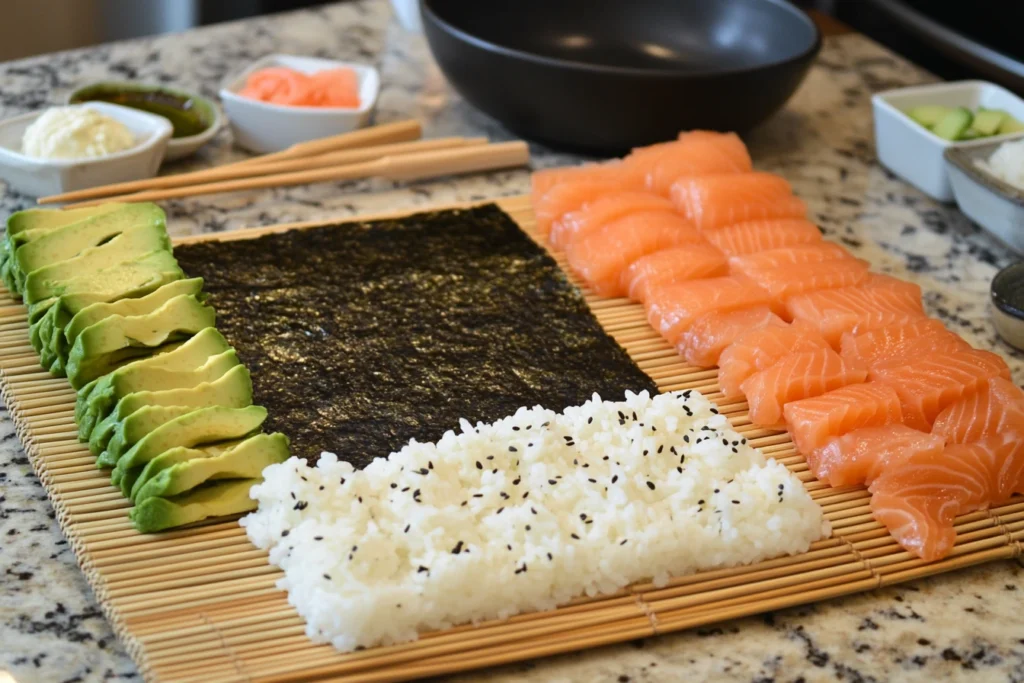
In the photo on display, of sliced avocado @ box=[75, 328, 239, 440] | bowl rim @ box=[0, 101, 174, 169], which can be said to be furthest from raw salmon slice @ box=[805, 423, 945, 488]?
bowl rim @ box=[0, 101, 174, 169]

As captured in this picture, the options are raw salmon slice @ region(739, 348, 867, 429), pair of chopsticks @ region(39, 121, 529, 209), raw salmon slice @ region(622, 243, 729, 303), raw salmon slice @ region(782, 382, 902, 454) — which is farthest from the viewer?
pair of chopsticks @ region(39, 121, 529, 209)

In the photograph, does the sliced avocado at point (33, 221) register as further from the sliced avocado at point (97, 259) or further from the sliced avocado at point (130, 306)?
the sliced avocado at point (130, 306)

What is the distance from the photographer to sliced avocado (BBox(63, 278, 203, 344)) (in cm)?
229

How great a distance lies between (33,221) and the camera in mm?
2609

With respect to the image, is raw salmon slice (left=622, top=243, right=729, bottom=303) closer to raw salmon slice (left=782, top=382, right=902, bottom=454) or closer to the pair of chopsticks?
raw salmon slice (left=782, top=382, right=902, bottom=454)

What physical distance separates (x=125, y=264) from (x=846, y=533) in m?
1.56

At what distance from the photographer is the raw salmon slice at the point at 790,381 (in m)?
2.34

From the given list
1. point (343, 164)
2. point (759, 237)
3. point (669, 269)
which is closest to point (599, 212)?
point (669, 269)

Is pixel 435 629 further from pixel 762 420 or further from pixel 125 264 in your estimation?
pixel 125 264

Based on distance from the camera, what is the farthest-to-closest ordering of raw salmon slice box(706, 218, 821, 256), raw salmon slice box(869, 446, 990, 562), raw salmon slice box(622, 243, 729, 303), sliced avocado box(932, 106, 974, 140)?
sliced avocado box(932, 106, 974, 140)
raw salmon slice box(706, 218, 821, 256)
raw salmon slice box(622, 243, 729, 303)
raw salmon slice box(869, 446, 990, 562)

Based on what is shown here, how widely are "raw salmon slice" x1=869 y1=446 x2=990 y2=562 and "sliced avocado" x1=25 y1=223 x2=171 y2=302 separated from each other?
1.59m

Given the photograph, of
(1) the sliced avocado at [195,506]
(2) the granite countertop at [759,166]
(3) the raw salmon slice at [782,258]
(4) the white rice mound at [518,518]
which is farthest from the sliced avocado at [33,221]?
(3) the raw salmon slice at [782,258]

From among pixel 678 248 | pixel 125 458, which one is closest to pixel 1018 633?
pixel 678 248

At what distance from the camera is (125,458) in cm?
204
